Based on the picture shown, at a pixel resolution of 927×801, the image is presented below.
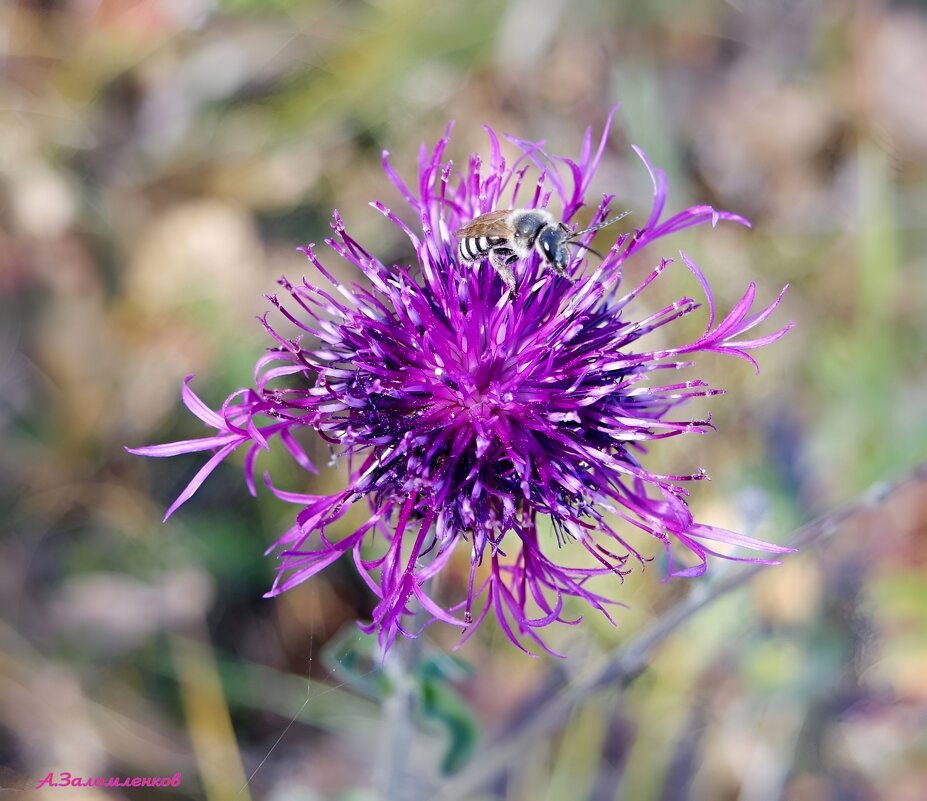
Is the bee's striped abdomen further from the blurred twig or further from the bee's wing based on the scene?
the blurred twig

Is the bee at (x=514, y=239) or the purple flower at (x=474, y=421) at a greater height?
the bee at (x=514, y=239)

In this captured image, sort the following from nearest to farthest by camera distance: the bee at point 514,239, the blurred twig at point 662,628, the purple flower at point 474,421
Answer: the purple flower at point 474,421 < the bee at point 514,239 < the blurred twig at point 662,628

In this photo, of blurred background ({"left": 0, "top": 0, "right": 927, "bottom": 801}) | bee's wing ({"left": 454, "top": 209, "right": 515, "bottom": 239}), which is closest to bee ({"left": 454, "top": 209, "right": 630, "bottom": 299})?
bee's wing ({"left": 454, "top": 209, "right": 515, "bottom": 239})

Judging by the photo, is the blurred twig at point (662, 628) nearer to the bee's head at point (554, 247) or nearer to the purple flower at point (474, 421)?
the purple flower at point (474, 421)

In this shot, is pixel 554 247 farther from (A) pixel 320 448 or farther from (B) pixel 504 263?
(A) pixel 320 448

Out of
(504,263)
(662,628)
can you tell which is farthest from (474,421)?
(662,628)

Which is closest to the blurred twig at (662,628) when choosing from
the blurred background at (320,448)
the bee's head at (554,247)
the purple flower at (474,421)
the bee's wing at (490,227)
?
the purple flower at (474,421)
